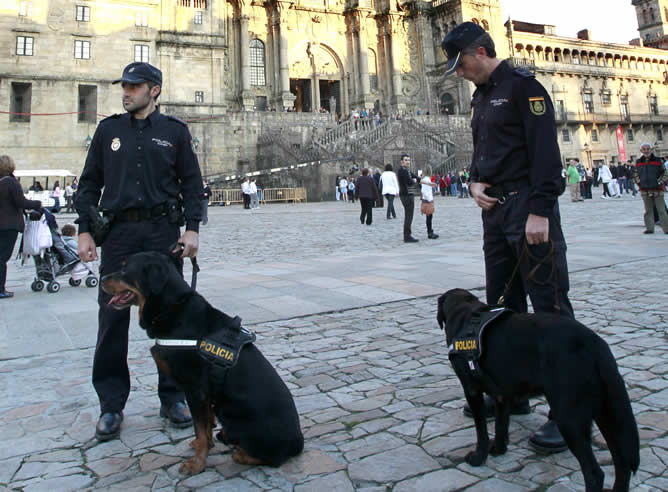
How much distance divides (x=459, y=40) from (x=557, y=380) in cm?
201

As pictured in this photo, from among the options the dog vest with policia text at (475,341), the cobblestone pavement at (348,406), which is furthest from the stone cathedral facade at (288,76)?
the dog vest with policia text at (475,341)

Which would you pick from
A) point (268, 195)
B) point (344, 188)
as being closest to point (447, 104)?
point (344, 188)

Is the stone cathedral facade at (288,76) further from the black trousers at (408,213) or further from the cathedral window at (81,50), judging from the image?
the black trousers at (408,213)

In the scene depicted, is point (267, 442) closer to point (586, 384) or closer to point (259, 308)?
point (586, 384)

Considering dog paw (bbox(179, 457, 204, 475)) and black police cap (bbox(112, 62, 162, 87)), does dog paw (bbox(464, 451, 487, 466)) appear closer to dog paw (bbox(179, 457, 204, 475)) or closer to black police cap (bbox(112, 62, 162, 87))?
dog paw (bbox(179, 457, 204, 475))

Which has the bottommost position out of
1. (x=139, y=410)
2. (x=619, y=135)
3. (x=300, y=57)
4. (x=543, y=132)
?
(x=139, y=410)

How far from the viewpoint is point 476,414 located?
276 cm

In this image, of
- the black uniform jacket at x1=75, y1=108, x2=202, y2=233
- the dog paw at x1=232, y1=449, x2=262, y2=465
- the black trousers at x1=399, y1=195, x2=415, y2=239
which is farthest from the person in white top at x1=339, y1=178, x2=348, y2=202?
the dog paw at x1=232, y1=449, x2=262, y2=465

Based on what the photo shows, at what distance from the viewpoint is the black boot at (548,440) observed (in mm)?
2822

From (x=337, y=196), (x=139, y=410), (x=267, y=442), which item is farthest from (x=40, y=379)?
(x=337, y=196)

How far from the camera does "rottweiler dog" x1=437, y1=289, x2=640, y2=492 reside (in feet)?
7.40

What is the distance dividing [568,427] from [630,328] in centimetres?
316

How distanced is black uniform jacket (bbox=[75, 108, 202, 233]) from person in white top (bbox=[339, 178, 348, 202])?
88.1ft

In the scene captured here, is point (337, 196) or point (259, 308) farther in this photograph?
point (337, 196)
